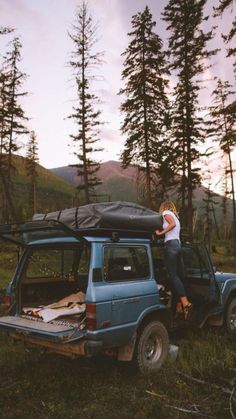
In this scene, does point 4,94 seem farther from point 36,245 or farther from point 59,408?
point 59,408

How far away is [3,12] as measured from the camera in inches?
571

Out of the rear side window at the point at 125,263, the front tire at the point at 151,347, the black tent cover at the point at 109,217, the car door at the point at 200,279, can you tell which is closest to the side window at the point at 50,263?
the black tent cover at the point at 109,217

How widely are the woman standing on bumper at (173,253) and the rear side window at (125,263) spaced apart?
0.65 metres

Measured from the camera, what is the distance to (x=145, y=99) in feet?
78.3

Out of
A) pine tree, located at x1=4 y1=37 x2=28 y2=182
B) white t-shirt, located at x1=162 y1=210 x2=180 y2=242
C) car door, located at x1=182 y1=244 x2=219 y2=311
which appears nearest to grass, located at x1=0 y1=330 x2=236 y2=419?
car door, located at x1=182 y1=244 x2=219 y2=311

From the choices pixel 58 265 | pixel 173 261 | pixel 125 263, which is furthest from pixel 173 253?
pixel 58 265

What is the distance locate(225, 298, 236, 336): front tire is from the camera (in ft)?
25.1

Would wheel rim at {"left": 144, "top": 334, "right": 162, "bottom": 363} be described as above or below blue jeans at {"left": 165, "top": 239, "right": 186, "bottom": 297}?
below

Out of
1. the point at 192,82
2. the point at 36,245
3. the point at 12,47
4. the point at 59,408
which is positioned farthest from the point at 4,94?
the point at 59,408

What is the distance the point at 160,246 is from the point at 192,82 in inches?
769

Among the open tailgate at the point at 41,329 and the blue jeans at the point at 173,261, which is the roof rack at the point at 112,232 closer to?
the blue jeans at the point at 173,261

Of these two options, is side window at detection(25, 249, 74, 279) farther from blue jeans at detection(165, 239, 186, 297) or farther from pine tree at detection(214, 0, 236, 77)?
pine tree at detection(214, 0, 236, 77)

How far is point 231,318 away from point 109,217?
13.1 feet

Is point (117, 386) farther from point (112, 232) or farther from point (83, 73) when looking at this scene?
point (83, 73)
